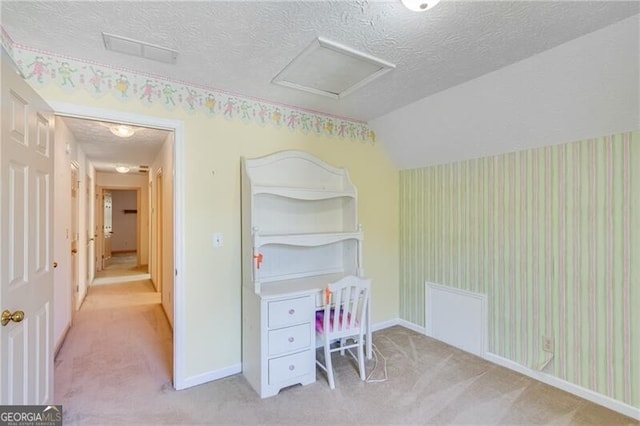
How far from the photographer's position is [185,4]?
1.52 m

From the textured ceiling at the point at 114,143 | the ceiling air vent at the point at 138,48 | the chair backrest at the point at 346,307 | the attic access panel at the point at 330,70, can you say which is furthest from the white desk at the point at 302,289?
the textured ceiling at the point at 114,143

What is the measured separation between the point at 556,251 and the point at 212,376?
2.89m

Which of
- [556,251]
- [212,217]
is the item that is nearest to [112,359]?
[212,217]

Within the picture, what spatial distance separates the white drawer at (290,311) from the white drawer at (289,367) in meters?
0.25

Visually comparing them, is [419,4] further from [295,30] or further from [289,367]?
[289,367]

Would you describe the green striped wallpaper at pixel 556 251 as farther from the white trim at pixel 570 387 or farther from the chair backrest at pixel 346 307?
the chair backrest at pixel 346 307

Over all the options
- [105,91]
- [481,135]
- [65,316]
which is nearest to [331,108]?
[481,135]

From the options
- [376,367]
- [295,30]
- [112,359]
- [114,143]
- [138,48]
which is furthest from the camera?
[114,143]

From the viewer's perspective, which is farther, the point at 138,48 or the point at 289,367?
the point at 289,367

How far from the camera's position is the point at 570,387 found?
7.73 feet

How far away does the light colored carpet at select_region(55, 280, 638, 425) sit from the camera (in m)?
2.09

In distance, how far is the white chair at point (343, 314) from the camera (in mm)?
2465

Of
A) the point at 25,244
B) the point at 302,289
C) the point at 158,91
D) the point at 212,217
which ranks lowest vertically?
the point at 302,289

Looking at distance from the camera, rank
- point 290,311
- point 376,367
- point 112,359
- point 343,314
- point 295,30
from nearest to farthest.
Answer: point 295,30
point 290,311
point 343,314
point 376,367
point 112,359
